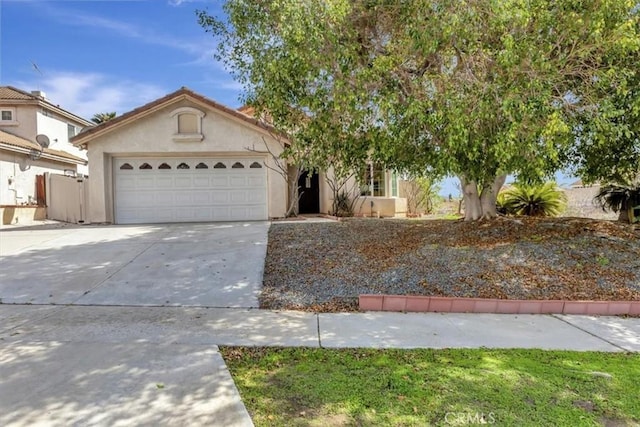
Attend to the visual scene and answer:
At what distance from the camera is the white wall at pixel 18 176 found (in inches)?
686

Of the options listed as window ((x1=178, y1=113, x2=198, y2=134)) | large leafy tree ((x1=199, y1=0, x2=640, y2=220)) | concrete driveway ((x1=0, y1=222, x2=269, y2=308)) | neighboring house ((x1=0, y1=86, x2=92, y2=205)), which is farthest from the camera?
neighboring house ((x1=0, y1=86, x2=92, y2=205))

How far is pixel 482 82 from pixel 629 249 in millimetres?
5086

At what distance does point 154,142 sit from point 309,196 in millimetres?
6815

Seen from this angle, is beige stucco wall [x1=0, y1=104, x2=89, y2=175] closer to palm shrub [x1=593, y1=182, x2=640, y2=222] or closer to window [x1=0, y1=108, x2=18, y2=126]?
window [x1=0, y1=108, x2=18, y2=126]

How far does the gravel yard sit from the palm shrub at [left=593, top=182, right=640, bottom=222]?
2.96 meters

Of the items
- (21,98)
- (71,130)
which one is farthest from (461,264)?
(71,130)

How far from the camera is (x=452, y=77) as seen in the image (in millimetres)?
7527

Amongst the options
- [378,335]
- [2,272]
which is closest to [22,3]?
[2,272]

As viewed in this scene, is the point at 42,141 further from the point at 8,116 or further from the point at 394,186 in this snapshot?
the point at 394,186

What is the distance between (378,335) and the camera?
221 inches

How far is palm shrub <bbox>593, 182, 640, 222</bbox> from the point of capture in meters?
12.8

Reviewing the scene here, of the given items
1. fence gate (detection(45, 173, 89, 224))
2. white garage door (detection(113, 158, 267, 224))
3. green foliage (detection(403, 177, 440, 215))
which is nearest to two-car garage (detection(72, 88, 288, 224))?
white garage door (detection(113, 158, 267, 224))

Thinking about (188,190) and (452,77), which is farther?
(188,190)

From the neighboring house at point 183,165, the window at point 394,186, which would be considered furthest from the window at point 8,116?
the window at point 394,186
